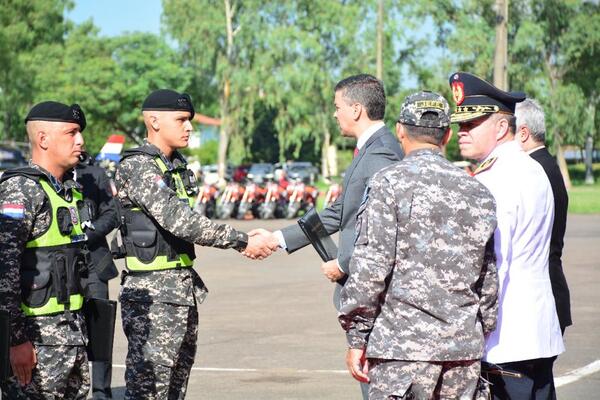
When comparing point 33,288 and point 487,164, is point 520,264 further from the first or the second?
point 33,288

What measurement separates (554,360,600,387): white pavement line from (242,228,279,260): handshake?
3.11m

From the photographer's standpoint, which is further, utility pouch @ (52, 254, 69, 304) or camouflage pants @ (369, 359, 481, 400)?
utility pouch @ (52, 254, 69, 304)

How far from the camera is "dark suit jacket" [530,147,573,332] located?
664cm

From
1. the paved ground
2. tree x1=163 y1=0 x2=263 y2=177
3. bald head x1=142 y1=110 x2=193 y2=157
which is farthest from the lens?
tree x1=163 y1=0 x2=263 y2=177

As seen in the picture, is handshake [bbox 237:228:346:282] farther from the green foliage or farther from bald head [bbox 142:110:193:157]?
the green foliage

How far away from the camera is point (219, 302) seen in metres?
14.9

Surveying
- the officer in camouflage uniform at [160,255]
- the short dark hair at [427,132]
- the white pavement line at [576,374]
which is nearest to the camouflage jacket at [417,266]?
the short dark hair at [427,132]

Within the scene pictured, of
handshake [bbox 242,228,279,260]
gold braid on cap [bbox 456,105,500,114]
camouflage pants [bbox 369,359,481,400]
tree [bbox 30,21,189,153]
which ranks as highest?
gold braid on cap [bbox 456,105,500,114]

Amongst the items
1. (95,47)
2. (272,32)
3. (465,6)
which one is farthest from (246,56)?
(95,47)

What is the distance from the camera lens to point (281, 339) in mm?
11641

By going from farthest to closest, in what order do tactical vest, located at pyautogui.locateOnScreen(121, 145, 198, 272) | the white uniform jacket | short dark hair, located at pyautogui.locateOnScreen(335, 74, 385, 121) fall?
tactical vest, located at pyautogui.locateOnScreen(121, 145, 198, 272)
short dark hair, located at pyautogui.locateOnScreen(335, 74, 385, 121)
the white uniform jacket

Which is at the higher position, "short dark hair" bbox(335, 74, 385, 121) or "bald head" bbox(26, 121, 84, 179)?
"short dark hair" bbox(335, 74, 385, 121)

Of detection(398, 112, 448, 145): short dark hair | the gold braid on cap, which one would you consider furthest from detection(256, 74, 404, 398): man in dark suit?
detection(398, 112, 448, 145): short dark hair

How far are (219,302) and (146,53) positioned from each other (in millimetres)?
68438
